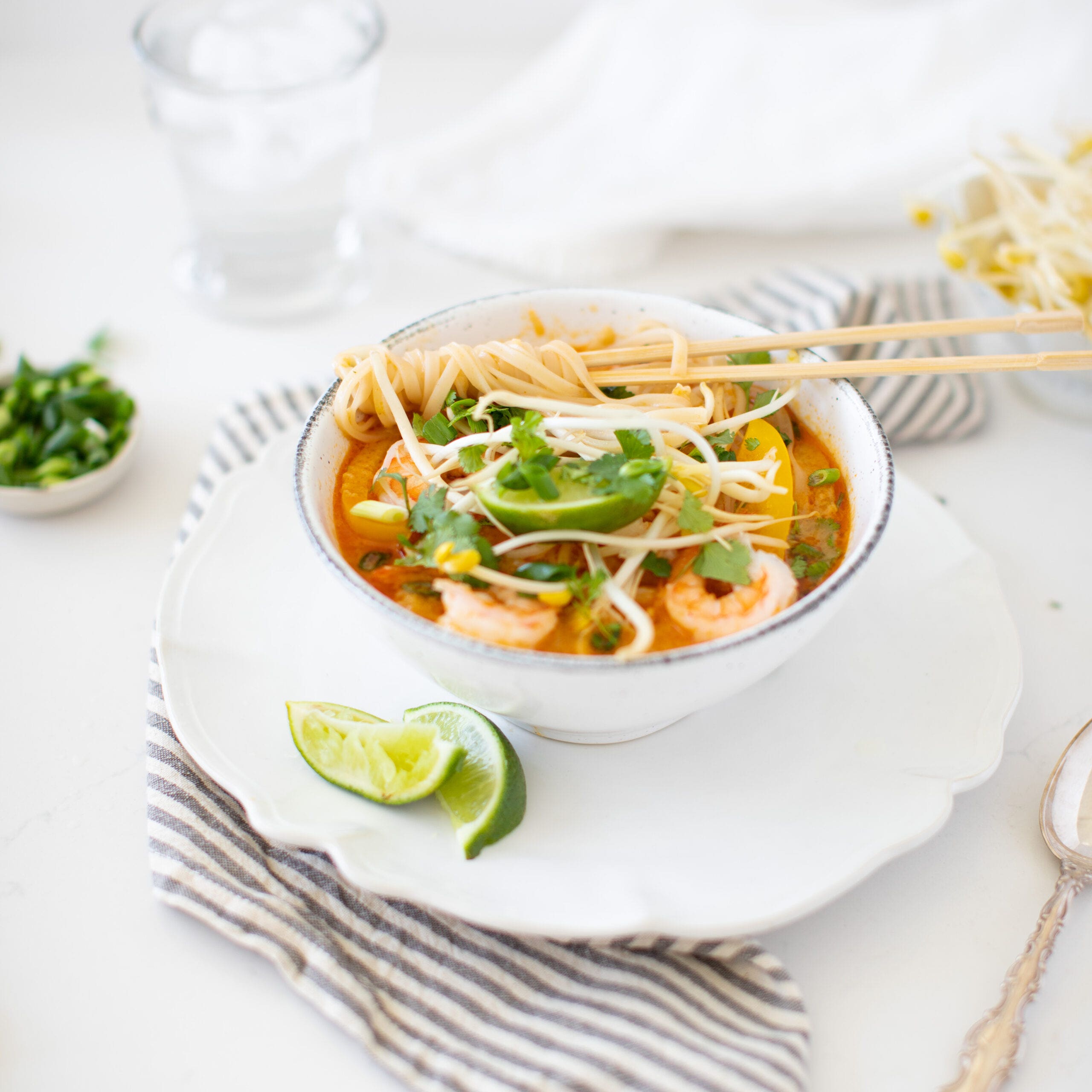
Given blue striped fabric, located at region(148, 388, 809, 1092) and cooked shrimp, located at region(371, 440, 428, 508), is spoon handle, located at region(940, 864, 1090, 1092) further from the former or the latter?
cooked shrimp, located at region(371, 440, 428, 508)

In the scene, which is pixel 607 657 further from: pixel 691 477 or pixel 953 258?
pixel 953 258

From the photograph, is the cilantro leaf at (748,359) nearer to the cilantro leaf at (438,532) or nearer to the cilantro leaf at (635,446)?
the cilantro leaf at (635,446)

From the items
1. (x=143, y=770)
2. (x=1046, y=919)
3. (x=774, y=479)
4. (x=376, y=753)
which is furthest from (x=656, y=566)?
(x=143, y=770)

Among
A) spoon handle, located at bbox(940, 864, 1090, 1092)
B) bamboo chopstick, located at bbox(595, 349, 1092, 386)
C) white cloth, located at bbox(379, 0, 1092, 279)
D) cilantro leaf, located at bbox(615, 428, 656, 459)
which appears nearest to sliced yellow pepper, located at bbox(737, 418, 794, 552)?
bamboo chopstick, located at bbox(595, 349, 1092, 386)

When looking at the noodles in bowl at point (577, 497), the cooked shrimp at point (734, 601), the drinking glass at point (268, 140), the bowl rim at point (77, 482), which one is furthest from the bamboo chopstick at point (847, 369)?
the drinking glass at point (268, 140)

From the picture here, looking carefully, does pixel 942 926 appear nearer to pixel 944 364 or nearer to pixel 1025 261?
pixel 944 364
